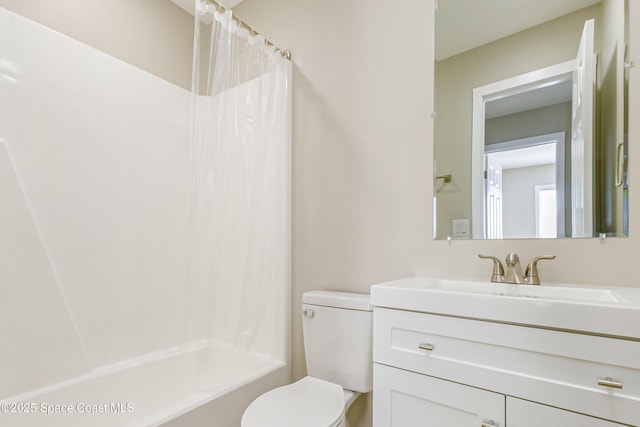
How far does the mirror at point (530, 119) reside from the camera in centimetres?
108

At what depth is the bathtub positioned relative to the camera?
4.21ft

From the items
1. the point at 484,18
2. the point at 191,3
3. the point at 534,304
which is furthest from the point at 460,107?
the point at 191,3

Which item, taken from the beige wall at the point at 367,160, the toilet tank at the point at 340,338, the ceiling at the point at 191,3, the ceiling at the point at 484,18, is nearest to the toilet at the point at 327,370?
the toilet tank at the point at 340,338

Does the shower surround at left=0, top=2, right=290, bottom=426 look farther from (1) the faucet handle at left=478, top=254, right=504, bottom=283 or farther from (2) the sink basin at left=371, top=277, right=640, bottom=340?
(1) the faucet handle at left=478, top=254, right=504, bottom=283

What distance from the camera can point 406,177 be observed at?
1451 mm

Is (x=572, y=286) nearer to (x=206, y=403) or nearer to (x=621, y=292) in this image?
(x=621, y=292)

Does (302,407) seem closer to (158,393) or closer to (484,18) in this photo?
(158,393)

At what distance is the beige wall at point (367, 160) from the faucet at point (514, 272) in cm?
7

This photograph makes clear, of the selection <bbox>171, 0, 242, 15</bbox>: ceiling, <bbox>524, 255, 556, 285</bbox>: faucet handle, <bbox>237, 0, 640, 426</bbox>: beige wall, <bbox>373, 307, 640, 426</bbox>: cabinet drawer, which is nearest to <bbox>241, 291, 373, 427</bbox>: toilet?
<bbox>237, 0, 640, 426</bbox>: beige wall

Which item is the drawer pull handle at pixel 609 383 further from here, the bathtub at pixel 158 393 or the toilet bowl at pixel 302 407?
the bathtub at pixel 158 393

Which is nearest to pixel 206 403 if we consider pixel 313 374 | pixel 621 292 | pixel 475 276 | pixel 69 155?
pixel 313 374

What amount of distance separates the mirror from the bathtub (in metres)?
1.15

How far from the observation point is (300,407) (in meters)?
1.22

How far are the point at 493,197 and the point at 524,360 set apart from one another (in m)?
0.70
